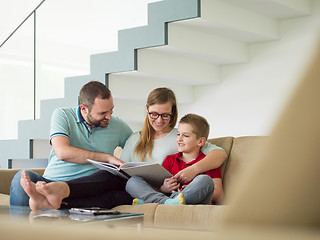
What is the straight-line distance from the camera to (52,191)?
1.86m

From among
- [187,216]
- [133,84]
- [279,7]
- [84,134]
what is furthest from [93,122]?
[279,7]

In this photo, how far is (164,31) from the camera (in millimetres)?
3344

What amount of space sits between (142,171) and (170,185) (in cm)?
15

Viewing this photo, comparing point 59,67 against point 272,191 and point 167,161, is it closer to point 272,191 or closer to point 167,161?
point 167,161

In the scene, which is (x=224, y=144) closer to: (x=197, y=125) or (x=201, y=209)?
(x=197, y=125)

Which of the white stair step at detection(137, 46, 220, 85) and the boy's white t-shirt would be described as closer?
the boy's white t-shirt

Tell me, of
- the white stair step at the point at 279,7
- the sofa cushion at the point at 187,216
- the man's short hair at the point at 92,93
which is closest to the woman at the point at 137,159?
the man's short hair at the point at 92,93

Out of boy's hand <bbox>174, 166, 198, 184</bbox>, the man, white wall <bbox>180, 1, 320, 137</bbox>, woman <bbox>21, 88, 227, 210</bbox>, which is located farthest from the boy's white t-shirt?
white wall <bbox>180, 1, 320, 137</bbox>

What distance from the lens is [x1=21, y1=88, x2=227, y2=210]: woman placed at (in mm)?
1855

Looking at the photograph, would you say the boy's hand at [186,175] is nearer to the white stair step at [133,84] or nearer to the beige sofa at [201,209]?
the beige sofa at [201,209]

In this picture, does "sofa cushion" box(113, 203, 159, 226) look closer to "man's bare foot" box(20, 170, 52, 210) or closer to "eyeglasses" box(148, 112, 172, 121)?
"man's bare foot" box(20, 170, 52, 210)

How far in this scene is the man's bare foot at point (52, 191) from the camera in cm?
179

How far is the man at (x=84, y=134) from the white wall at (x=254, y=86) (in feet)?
4.95

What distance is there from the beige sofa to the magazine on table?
0.19 metres
